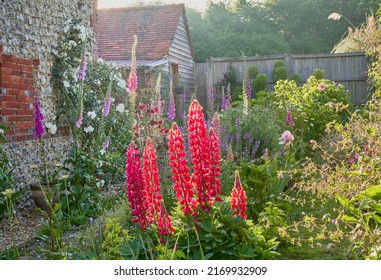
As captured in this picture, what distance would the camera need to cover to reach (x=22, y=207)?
5.43 meters

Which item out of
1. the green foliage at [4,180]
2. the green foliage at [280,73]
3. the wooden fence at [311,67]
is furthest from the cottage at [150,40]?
the green foliage at [4,180]

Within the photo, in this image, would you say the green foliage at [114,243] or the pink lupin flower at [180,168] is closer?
the pink lupin flower at [180,168]

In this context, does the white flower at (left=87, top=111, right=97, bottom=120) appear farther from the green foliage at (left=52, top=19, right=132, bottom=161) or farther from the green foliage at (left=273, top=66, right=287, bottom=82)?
the green foliage at (left=273, top=66, right=287, bottom=82)

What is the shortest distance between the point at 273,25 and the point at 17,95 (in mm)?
6768

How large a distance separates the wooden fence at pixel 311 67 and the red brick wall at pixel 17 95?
23.2 ft

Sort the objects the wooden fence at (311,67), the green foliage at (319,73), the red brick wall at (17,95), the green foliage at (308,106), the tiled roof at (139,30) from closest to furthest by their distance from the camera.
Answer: the red brick wall at (17,95)
the green foliage at (308,106)
the tiled roof at (139,30)
the green foliage at (319,73)
the wooden fence at (311,67)

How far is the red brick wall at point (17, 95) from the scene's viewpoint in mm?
5215

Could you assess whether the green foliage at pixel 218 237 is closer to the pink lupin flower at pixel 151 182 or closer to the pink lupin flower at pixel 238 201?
the pink lupin flower at pixel 238 201

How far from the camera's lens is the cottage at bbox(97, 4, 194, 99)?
1058cm

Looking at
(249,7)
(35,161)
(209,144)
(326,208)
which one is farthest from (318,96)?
(209,144)

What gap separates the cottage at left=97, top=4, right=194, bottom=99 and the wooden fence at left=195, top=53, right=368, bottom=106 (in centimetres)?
78

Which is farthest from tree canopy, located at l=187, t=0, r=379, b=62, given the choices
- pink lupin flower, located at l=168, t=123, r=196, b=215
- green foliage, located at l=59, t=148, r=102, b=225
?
pink lupin flower, located at l=168, t=123, r=196, b=215

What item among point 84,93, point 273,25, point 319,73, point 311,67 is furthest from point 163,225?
point 311,67
